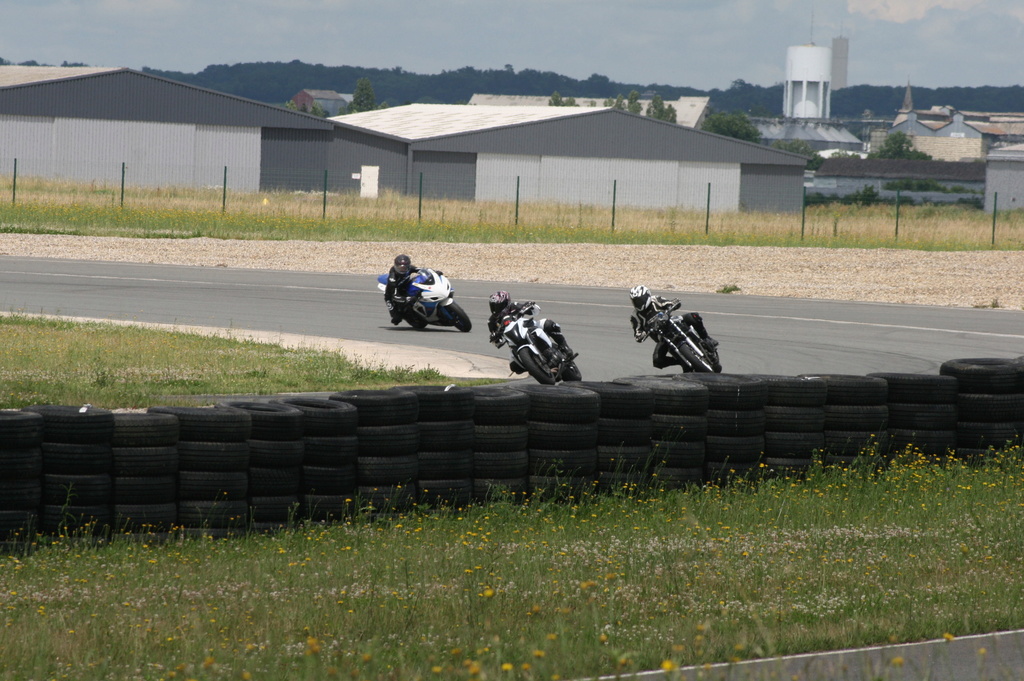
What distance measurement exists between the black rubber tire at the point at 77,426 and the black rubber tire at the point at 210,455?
489 mm

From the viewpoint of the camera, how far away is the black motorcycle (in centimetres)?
1506

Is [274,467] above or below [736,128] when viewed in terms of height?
below

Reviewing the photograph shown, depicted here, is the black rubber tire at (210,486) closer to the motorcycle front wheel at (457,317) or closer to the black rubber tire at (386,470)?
the black rubber tire at (386,470)

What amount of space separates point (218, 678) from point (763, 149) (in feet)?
225

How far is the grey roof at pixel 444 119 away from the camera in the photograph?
70250 mm

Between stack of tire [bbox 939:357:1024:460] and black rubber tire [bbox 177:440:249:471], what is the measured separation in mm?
6339

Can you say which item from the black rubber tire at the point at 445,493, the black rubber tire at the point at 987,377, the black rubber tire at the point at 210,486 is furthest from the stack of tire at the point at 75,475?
the black rubber tire at the point at 987,377

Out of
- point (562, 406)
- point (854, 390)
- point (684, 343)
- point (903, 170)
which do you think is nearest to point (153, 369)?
point (684, 343)

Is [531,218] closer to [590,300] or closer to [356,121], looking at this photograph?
[590,300]

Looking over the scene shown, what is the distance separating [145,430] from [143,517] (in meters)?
0.56

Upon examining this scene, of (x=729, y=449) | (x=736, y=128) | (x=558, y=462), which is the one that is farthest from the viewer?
(x=736, y=128)

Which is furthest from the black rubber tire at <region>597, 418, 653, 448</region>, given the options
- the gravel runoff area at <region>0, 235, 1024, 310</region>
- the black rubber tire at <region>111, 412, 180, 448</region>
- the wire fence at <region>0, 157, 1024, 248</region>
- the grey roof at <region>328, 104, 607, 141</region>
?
the grey roof at <region>328, 104, 607, 141</region>

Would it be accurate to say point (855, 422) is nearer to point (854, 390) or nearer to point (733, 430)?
point (854, 390)

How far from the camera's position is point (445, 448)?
9414 millimetres
